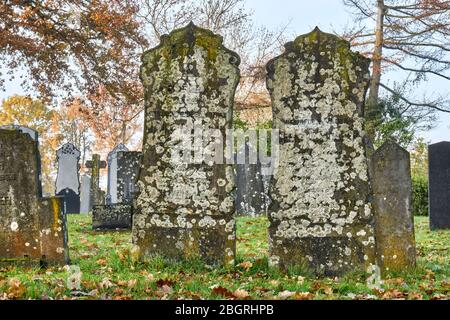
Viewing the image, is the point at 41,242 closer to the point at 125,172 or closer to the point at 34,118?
the point at 125,172

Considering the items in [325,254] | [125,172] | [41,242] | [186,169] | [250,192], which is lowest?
[325,254]

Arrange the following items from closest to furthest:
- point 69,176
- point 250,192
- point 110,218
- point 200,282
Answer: point 200,282
point 110,218
point 250,192
point 69,176

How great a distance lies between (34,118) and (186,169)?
45.0 meters

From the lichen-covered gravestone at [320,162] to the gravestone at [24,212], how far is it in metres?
3.21

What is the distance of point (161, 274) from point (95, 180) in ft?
46.8

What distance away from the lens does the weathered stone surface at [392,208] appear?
902cm

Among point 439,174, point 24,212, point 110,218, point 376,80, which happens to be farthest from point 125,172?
point 376,80

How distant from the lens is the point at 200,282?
756 centimetres

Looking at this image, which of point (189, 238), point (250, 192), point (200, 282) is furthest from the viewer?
point (250, 192)

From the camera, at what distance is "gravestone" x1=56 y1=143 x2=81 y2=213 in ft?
86.7

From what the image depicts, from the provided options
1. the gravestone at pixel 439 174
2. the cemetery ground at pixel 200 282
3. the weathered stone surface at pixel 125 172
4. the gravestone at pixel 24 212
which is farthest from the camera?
the weathered stone surface at pixel 125 172

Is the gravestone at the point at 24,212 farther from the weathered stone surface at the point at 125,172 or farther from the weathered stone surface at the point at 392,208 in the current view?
the weathered stone surface at the point at 125,172

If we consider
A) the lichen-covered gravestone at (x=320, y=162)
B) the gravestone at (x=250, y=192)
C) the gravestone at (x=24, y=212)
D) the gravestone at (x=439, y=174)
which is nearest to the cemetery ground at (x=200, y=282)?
the gravestone at (x=24, y=212)
